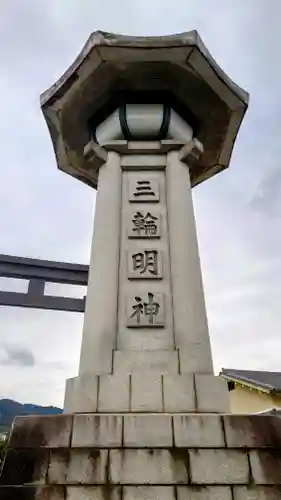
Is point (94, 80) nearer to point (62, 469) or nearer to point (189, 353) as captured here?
point (189, 353)

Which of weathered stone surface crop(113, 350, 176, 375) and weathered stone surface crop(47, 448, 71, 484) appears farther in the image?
weathered stone surface crop(113, 350, 176, 375)

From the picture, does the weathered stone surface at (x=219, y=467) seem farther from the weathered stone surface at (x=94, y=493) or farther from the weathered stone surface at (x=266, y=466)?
the weathered stone surface at (x=94, y=493)

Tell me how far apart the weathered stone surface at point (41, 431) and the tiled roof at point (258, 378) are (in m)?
10.8

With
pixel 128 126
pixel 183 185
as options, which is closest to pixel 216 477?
pixel 183 185

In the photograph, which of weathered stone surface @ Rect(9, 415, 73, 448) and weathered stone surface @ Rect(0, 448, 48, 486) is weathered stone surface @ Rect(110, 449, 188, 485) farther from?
weathered stone surface @ Rect(0, 448, 48, 486)

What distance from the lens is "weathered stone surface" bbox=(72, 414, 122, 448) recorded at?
3090 mm

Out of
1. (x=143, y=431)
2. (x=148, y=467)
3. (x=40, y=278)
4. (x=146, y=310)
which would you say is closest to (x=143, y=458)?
(x=148, y=467)

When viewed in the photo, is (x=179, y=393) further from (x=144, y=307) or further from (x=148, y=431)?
(x=144, y=307)

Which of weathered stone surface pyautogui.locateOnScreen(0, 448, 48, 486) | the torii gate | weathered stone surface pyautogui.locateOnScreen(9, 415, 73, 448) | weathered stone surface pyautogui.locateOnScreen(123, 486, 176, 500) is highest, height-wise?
the torii gate

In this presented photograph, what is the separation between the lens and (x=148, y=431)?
3164 mm

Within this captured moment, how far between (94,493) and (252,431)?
1.29m

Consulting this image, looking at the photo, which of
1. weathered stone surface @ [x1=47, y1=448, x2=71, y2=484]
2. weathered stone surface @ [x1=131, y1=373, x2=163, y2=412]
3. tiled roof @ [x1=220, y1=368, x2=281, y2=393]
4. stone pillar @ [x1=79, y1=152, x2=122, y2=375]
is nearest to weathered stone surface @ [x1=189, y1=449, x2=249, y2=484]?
weathered stone surface @ [x1=131, y1=373, x2=163, y2=412]

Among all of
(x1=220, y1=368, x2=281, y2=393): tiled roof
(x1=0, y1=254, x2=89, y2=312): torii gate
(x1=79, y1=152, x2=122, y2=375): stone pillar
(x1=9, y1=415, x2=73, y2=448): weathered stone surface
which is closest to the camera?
(x1=9, y1=415, x2=73, y2=448): weathered stone surface

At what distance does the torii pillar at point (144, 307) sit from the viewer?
2969mm
